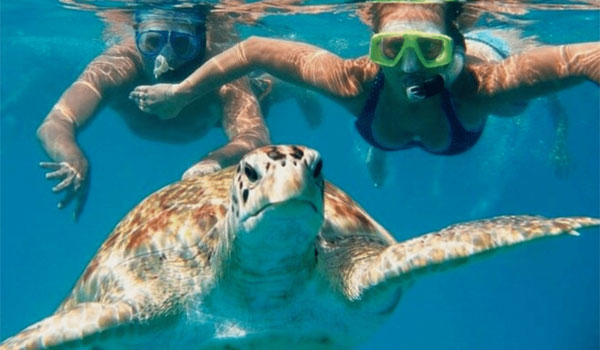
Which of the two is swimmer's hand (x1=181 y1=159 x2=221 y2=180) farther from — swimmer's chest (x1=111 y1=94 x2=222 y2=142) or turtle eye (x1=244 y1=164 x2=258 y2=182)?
turtle eye (x1=244 y1=164 x2=258 y2=182)

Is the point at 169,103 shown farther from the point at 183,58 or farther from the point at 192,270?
the point at 192,270

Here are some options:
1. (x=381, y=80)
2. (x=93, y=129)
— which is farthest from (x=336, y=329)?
(x=93, y=129)

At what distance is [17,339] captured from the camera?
258 cm

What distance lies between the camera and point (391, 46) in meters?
4.79

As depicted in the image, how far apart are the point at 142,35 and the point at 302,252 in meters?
6.34

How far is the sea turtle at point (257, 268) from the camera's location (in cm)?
221

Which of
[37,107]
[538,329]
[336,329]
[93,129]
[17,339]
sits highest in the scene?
[17,339]

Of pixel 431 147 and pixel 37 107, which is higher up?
pixel 431 147

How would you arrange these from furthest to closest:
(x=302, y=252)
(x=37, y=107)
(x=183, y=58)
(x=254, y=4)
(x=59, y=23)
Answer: (x=37, y=107) < (x=59, y=23) < (x=254, y=4) < (x=183, y=58) < (x=302, y=252)

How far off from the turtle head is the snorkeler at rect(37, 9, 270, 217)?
10.0 feet

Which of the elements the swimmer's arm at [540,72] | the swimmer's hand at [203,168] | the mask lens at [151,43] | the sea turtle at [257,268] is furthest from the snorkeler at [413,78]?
the mask lens at [151,43]

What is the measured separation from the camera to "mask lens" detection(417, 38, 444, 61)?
4.67 meters

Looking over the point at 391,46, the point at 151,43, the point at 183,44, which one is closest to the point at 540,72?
the point at 391,46

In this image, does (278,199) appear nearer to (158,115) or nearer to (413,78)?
(413,78)
